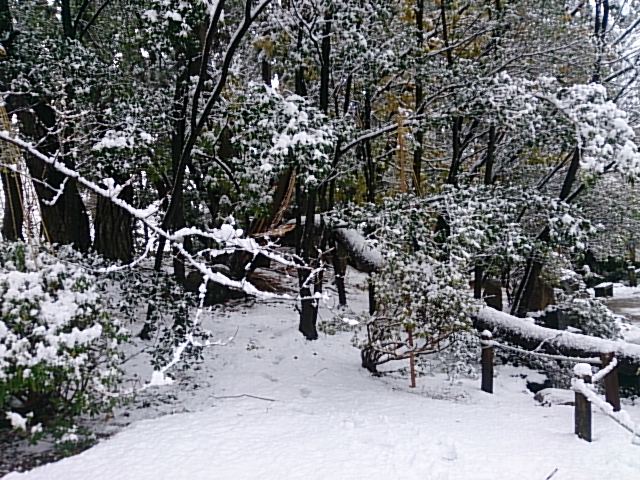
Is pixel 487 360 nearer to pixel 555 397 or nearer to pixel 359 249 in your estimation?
pixel 555 397

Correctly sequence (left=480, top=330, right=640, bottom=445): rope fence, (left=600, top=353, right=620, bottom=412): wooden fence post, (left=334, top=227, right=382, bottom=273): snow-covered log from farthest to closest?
1. (left=334, top=227, right=382, bottom=273): snow-covered log
2. (left=600, top=353, right=620, bottom=412): wooden fence post
3. (left=480, top=330, right=640, bottom=445): rope fence

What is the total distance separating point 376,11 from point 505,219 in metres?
2.85

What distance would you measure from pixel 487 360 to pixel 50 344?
13.8ft

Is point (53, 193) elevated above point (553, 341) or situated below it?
above

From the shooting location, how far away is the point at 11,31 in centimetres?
632

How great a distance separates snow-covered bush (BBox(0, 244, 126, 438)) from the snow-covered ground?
0.40 m

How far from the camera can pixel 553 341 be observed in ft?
21.6

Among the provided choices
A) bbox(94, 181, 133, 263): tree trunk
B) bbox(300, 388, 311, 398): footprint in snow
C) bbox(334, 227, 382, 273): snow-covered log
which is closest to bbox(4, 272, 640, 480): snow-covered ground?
bbox(300, 388, 311, 398): footprint in snow

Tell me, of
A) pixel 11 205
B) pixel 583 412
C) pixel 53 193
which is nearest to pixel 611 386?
pixel 583 412

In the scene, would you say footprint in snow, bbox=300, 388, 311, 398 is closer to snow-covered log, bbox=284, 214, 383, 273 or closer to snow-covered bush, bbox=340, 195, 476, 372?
snow-covered bush, bbox=340, 195, 476, 372

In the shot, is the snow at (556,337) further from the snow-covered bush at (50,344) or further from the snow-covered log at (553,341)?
the snow-covered bush at (50,344)

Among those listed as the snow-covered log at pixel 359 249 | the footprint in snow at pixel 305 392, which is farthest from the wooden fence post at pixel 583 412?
the snow-covered log at pixel 359 249

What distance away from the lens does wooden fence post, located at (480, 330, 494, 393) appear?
5.88 metres

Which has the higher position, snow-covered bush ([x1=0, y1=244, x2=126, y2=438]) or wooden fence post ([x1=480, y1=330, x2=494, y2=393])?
snow-covered bush ([x1=0, y1=244, x2=126, y2=438])
